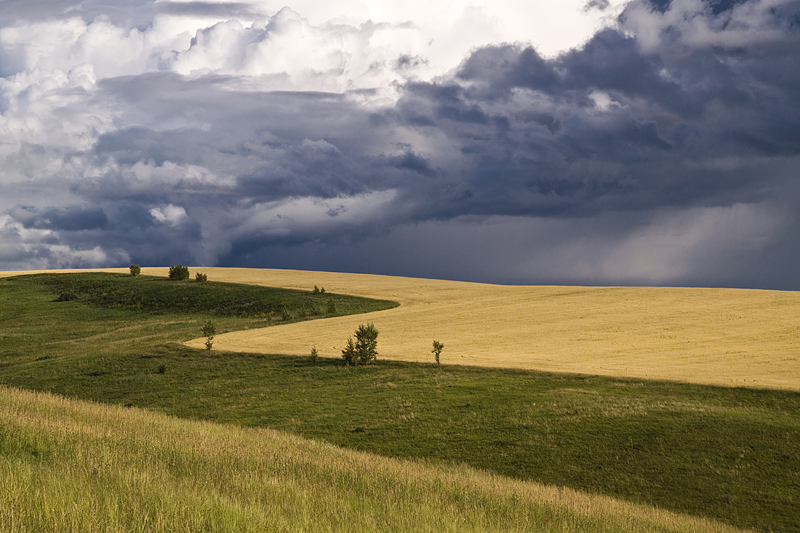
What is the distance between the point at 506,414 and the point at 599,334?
22022 mm

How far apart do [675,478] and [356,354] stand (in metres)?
21.6

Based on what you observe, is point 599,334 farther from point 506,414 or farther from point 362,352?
point 506,414

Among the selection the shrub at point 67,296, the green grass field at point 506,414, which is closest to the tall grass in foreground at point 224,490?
the green grass field at point 506,414

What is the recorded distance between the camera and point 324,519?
8.30 metres

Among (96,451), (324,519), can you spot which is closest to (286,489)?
(324,519)

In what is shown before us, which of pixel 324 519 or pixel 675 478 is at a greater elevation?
pixel 324 519

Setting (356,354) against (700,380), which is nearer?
(700,380)

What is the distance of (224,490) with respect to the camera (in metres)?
9.86

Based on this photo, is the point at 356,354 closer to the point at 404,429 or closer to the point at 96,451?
the point at 404,429

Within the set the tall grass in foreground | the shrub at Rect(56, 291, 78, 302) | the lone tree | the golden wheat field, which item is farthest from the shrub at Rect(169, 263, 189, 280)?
the tall grass in foreground

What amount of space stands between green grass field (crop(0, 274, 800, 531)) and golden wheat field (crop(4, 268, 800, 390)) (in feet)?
9.71

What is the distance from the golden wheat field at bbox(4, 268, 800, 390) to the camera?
36219mm

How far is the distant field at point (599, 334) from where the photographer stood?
119 feet

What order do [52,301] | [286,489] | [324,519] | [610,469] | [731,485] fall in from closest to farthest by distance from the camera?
[324,519]
[286,489]
[731,485]
[610,469]
[52,301]
